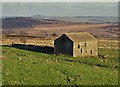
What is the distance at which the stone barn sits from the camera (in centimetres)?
6481

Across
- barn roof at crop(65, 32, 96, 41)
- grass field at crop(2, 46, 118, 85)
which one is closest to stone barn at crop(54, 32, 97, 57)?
barn roof at crop(65, 32, 96, 41)

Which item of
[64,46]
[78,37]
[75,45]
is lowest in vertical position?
[64,46]

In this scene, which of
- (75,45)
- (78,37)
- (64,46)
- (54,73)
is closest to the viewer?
(54,73)

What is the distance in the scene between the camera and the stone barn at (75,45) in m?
64.8

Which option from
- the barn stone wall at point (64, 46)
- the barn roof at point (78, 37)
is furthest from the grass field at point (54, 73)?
the barn roof at point (78, 37)

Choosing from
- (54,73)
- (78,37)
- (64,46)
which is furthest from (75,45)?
(54,73)

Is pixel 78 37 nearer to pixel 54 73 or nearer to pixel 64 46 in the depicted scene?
pixel 64 46

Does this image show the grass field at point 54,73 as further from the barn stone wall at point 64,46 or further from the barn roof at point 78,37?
the barn roof at point 78,37

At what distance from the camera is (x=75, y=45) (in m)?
64.9

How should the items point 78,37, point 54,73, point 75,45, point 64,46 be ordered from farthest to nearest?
point 78,37 < point 64,46 < point 75,45 < point 54,73

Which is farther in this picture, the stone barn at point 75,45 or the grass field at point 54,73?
the stone barn at point 75,45

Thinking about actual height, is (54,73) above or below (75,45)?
below

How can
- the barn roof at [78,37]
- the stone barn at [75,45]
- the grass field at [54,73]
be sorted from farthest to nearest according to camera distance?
the barn roof at [78,37] → the stone barn at [75,45] → the grass field at [54,73]

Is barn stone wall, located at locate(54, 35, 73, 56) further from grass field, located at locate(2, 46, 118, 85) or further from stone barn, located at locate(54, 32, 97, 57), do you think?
grass field, located at locate(2, 46, 118, 85)
